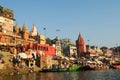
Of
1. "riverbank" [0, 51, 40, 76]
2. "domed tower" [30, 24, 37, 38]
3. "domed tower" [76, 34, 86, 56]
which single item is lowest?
"riverbank" [0, 51, 40, 76]

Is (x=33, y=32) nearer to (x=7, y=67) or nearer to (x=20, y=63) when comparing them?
(x=20, y=63)

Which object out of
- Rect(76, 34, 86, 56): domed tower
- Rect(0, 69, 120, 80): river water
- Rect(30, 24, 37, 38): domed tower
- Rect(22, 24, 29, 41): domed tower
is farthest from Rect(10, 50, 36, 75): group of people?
Rect(76, 34, 86, 56): domed tower

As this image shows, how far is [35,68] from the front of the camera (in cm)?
6644

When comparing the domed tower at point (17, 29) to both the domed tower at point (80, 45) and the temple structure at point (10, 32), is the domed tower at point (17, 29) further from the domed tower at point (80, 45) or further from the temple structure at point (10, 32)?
the domed tower at point (80, 45)

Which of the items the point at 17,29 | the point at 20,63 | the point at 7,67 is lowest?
the point at 7,67

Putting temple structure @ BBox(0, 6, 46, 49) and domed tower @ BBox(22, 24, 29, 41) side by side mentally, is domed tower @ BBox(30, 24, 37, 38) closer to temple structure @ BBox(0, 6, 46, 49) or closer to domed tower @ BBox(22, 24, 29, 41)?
temple structure @ BBox(0, 6, 46, 49)

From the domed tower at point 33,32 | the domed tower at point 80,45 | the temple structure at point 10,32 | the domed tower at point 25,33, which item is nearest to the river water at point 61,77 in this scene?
the temple structure at point 10,32

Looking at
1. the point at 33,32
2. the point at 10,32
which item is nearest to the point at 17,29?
the point at 10,32

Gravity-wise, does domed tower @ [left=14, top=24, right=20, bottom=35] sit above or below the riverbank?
above

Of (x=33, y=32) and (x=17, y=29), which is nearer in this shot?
(x=17, y=29)

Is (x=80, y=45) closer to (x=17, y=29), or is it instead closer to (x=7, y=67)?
(x=17, y=29)

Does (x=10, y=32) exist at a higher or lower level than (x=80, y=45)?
higher

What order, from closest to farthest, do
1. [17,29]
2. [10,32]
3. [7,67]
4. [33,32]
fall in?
[7,67] < [10,32] < [17,29] < [33,32]

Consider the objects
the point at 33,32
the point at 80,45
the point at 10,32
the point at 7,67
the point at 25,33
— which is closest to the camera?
the point at 7,67
